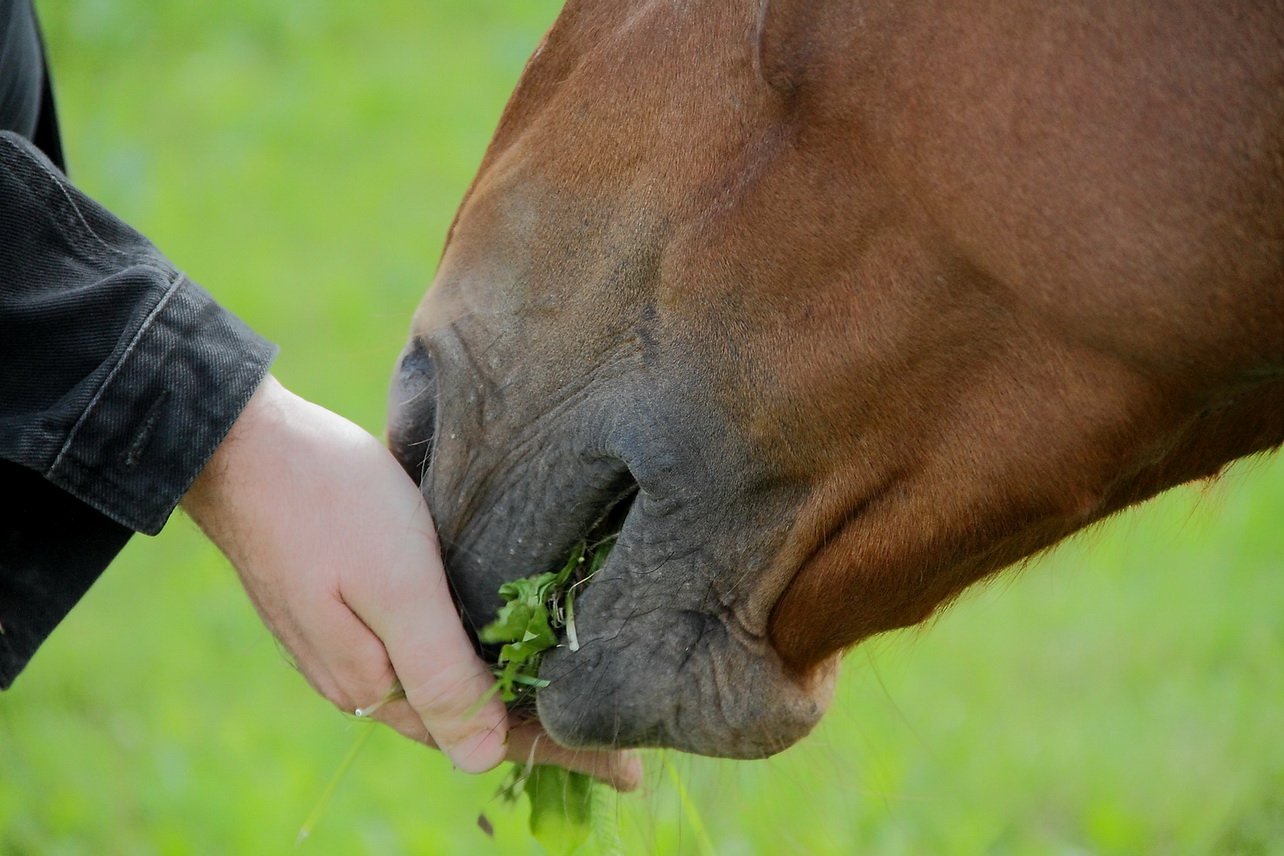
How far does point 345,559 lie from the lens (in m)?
1.66

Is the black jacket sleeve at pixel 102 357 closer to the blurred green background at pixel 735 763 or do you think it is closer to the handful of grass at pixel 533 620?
the handful of grass at pixel 533 620

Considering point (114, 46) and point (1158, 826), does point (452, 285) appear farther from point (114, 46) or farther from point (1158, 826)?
point (114, 46)

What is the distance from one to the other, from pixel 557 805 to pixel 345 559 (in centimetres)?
49

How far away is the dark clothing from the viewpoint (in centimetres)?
163

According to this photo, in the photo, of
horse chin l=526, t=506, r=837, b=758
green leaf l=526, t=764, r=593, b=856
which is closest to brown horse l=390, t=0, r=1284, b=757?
horse chin l=526, t=506, r=837, b=758

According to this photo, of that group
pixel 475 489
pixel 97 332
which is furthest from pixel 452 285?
pixel 97 332

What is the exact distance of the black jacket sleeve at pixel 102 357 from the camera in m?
1.63

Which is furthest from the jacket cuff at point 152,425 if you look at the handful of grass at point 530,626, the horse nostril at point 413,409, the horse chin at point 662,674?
the horse chin at point 662,674

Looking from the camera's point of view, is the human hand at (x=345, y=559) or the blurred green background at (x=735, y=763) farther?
the blurred green background at (x=735, y=763)

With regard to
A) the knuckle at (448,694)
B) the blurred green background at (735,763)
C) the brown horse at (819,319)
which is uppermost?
the brown horse at (819,319)

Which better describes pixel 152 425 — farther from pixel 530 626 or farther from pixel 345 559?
pixel 530 626

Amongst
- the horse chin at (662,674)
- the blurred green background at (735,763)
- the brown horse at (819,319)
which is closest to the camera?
the brown horse at (819,319)

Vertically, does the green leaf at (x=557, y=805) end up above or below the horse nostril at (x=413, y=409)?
below

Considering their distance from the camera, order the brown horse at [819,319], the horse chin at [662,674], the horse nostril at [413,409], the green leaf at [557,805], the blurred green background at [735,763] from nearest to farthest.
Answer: the brown horse at [819,319] < the horse chin at [662,674] < the horse nostril at [413,409] < the green leaf at [557,805] < the blurred green background at [735,763]
